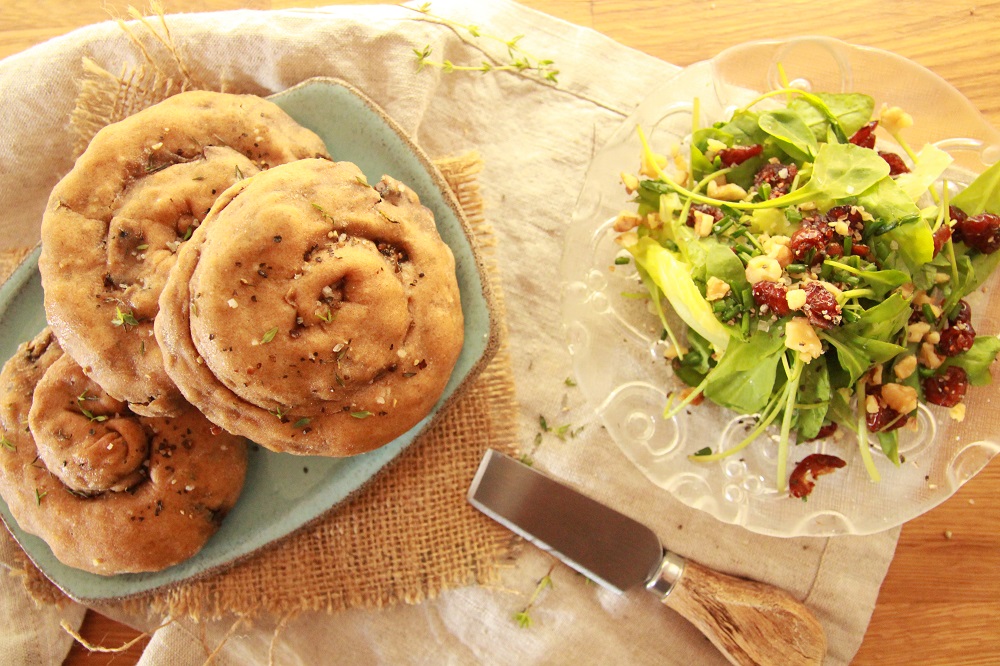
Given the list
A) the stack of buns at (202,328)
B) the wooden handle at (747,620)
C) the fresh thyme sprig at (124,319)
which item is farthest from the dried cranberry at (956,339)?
the fresh thyme sprig at (124,319)

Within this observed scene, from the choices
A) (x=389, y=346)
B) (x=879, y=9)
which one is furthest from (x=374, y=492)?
(x=879, y=9)

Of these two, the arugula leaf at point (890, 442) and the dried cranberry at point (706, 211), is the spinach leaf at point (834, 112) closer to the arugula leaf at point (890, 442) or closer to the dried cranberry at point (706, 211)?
the dried cranberry at point (706, 211)

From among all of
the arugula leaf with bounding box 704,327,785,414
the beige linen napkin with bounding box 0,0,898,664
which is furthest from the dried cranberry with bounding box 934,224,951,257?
the beige linen napkin with bounding box 0,0,898,664

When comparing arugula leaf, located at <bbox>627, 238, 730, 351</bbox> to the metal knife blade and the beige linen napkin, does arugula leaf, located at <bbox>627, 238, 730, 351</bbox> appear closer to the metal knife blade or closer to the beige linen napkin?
the beige linen napkin

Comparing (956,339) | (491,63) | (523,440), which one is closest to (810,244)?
(956,339)

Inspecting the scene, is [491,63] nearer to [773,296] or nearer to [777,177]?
[777,177]

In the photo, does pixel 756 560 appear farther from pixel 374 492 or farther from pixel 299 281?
pixel 299 281

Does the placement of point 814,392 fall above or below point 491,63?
below

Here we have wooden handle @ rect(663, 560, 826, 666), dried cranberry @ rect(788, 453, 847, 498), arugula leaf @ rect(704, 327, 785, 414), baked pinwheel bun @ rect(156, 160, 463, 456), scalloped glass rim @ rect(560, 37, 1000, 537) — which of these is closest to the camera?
baked pinwheel bun @ rect(156, 160, 463, 456)
